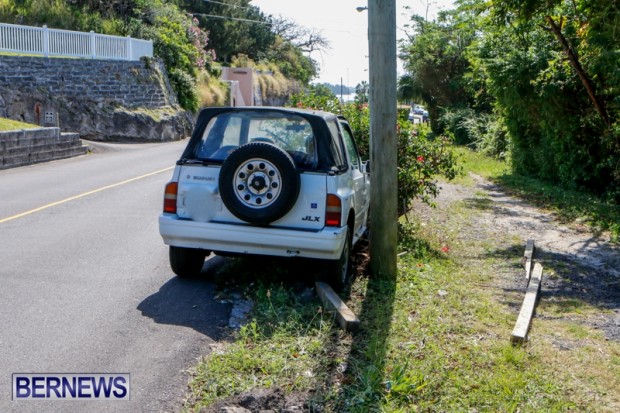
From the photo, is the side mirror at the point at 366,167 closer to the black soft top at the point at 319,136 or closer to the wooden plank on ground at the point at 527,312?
the black soft top at the point at 319,136

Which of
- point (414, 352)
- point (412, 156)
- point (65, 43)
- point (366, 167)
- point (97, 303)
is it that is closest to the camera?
point (414, 352)

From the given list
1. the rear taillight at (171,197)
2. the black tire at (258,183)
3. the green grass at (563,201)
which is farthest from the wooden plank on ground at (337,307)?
the green grass at (563,201)

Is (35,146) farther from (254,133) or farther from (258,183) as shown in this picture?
(258,183)

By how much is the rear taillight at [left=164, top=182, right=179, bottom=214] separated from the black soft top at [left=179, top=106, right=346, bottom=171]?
0.88ft

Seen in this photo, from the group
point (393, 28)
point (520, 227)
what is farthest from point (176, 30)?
point (393, 28)

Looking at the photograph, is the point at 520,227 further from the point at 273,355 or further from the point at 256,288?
the point at 273,355

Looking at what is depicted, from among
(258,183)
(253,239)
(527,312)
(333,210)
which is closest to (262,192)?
(258,183)

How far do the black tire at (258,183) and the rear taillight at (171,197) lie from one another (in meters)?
0.56

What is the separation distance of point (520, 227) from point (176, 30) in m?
32.1

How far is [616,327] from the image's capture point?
7.11 meters

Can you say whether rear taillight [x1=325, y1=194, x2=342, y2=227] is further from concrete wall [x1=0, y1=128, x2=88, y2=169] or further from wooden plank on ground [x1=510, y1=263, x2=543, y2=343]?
concrete wall [x1=0, y1=128, x2=88, y2=169]

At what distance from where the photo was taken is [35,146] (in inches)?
801

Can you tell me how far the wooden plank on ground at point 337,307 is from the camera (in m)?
6.21

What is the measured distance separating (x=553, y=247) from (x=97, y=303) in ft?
23.7
